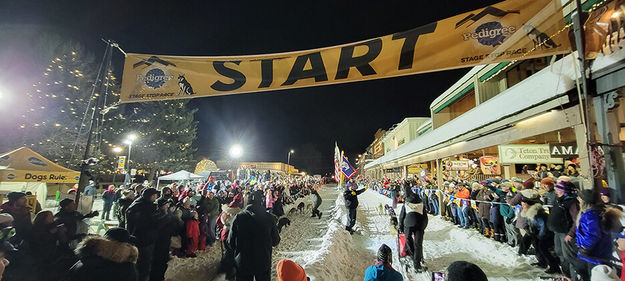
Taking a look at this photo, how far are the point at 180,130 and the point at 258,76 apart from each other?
30.0 m

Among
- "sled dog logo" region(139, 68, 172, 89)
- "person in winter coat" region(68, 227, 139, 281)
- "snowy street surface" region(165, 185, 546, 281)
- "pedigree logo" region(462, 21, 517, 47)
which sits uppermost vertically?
"pedigree logo" region(462, 21, 517, 47)

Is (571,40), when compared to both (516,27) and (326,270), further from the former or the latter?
(326,270)

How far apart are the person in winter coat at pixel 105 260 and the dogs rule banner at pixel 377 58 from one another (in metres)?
2.32

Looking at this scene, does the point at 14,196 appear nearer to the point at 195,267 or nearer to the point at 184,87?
the point at 184,87

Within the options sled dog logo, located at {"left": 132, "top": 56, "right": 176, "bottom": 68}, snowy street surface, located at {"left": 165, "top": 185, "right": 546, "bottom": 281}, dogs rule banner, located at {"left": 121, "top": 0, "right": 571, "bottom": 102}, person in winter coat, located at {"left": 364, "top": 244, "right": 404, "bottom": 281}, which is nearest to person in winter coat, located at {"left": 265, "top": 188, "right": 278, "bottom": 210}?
snowy street surface, located at {"left": 165, "top": 185, "right": 546, "bottom": 281}

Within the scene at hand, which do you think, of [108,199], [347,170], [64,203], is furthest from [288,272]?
[108,199]

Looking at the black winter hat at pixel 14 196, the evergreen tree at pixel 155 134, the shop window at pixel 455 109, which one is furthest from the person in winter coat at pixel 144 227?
Answer: the evergreen tree at pixel 155 134

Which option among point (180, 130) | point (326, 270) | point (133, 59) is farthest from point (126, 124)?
point (326, 270)

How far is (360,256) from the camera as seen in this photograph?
6.49 meters

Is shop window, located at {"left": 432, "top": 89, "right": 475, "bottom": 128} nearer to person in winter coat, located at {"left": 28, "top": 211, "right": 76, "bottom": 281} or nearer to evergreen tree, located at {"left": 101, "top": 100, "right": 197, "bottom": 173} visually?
person in winter coat, located at {"left": 28, "top": 211, "right": 76, "bottom": 281}

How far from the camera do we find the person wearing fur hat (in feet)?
16.3

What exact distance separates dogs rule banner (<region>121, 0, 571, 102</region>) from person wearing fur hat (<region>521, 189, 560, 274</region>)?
12.3 feet

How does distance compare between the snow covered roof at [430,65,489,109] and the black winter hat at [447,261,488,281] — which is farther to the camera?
the snow covered roof at [430,65,489,109]

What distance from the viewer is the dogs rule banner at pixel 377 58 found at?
2857 millimetres
